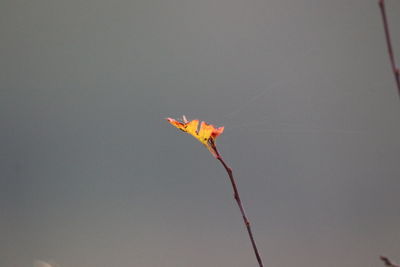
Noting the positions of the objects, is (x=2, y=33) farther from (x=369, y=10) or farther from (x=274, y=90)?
(x=369, y=10)

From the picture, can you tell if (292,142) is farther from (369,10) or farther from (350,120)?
(369,10)

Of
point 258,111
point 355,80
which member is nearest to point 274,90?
point 258,111

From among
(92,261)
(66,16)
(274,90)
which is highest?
(66,16)

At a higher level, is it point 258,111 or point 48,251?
point 258,111

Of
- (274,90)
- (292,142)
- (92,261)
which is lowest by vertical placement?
(92,261)

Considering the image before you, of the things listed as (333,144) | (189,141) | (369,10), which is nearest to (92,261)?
(189,141)

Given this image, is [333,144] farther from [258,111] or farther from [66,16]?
[66,16]

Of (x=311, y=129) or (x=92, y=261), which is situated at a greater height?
(x=311, y=129)
